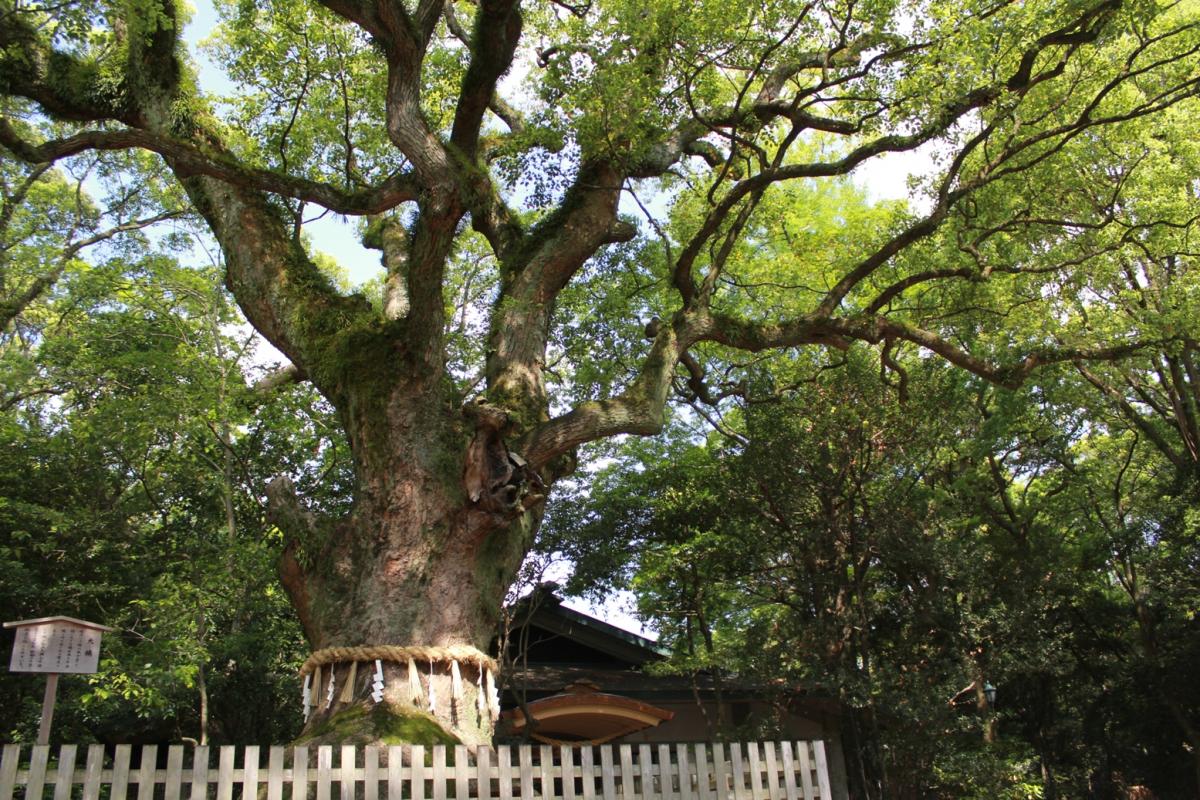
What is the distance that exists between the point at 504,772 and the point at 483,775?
106 millimetres

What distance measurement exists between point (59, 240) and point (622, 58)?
1187 centimetres

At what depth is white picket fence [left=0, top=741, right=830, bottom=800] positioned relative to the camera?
12.3 ft

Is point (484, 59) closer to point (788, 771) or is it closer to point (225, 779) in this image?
point (225, 779)

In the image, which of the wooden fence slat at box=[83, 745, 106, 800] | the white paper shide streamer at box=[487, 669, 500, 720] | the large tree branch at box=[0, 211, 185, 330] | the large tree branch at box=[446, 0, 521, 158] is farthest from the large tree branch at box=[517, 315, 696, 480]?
the large tree branch at box=[0, 211, 185, 330]

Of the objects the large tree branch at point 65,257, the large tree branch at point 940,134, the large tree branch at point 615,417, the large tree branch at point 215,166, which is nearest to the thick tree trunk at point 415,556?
the large tree branch at point 615,417

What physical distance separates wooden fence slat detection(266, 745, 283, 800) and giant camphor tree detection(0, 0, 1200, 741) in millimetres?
860

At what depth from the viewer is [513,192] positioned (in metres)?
9.04

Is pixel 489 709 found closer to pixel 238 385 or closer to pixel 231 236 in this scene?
pixel 231 236

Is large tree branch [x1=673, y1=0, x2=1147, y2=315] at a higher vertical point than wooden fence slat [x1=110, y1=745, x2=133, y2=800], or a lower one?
higher

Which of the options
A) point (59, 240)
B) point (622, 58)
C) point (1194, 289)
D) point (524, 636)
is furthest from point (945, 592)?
point (59, 240)

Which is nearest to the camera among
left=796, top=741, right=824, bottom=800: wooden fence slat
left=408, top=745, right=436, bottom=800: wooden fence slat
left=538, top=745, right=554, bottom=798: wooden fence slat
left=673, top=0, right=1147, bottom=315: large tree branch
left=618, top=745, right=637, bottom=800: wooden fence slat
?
left=408, top=745, right=436, bottom=800: wooden fence slat

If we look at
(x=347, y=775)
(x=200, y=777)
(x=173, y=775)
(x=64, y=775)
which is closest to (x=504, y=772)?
(x=347, y=775)

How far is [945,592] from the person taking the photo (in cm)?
1094

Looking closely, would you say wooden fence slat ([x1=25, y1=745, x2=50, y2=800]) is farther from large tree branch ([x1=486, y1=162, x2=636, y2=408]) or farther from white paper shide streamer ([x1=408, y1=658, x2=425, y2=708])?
large tree branch ([x1=486, y1=162, x2=636, y2=408])
